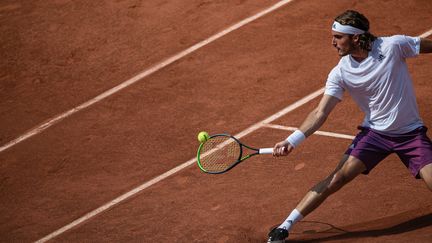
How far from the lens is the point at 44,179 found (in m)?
9.82

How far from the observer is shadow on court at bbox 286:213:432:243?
7.64 m

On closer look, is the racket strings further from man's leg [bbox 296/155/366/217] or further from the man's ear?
the man's ear

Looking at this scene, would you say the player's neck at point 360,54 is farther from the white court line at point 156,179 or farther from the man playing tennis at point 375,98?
the white court line at point 156,179

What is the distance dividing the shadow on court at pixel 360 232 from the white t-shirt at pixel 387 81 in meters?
1.05

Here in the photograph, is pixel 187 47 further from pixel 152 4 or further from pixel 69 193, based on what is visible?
pixel 69 193

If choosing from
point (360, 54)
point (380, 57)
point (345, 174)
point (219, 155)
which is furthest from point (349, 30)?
point (219, 155)

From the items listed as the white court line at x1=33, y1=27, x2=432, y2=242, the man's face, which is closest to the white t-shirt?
the man's face

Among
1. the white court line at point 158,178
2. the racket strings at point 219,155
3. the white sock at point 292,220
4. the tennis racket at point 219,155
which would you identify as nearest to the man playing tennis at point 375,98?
the white sock at point 292,220

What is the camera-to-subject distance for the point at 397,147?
7258 mm

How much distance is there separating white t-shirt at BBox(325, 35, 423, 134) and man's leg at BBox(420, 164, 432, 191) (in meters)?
0.38

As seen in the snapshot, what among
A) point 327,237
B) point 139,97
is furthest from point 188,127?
point 327,237

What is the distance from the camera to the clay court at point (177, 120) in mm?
8445

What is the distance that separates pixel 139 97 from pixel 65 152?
153cm

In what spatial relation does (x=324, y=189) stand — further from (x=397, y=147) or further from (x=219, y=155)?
(x=219, y=155)
